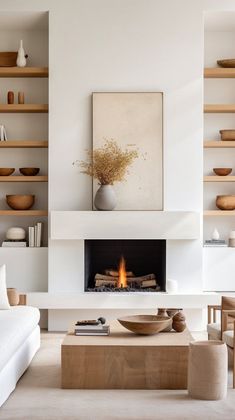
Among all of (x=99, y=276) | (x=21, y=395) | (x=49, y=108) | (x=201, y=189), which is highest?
(x=49, y=108)

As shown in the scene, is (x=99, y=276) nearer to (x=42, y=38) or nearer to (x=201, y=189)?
(x=201, y=189)

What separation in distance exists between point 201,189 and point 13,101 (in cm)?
227

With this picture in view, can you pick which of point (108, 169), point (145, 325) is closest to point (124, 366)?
point (145, 325)

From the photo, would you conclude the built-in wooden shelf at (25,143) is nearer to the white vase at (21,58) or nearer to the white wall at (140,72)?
the white wall at (140,72)

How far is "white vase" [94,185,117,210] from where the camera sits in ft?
27.1

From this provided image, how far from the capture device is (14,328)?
6.00m

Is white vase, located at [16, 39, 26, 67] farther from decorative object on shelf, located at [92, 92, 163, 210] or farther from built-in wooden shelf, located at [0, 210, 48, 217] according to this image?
built-in wooden shelf, located at [0, 210, 48, 217]

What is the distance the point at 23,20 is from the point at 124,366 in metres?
4.37

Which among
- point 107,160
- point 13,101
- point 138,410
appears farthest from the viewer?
point 13,101

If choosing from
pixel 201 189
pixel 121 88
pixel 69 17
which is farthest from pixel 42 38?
pixel 201 189

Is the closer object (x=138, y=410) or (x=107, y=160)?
(x=138, y=410)

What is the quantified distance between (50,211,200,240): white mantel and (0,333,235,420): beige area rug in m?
2.52

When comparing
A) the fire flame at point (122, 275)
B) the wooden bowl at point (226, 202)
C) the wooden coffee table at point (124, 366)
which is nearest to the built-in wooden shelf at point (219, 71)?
the wooden bowl at point (226, 202)

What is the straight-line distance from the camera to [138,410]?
5109 mm
